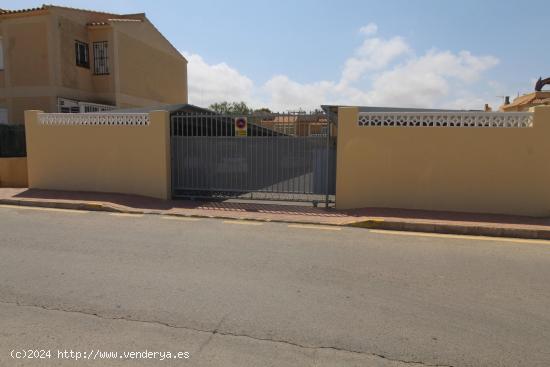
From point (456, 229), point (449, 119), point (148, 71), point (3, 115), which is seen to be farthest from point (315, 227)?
point (148, 71)

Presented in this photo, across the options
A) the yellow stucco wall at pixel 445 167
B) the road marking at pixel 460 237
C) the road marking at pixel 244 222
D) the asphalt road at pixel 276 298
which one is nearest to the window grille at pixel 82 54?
the asphalt road at pixel 276 298

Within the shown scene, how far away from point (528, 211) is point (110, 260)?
7.26 meters

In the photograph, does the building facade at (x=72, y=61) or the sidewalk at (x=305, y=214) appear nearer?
the sidewalk at (x=305, y=214)

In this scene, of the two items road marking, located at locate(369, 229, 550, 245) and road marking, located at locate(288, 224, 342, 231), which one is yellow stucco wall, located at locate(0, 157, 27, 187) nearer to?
road marking, located at locate(288, 224, 342, 231)

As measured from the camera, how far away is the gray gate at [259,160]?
8.79 meters

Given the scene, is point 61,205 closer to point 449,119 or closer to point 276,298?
point 276,298

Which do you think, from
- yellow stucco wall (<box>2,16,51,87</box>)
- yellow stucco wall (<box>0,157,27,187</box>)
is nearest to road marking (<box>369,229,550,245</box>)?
yellow stucco wall (<box>0,157,27,187</box>)

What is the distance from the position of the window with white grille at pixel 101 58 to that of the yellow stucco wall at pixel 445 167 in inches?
633

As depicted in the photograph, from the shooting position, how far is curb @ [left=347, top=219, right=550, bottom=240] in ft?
21.8

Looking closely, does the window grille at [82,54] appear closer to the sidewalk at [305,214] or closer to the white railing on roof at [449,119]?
the sidewalk at [305,214]

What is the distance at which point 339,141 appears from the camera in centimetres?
823

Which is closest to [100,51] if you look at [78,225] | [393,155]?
[78,225]

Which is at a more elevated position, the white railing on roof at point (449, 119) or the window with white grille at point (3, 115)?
the window with white grille at point (3, 115)

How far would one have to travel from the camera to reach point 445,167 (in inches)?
309
